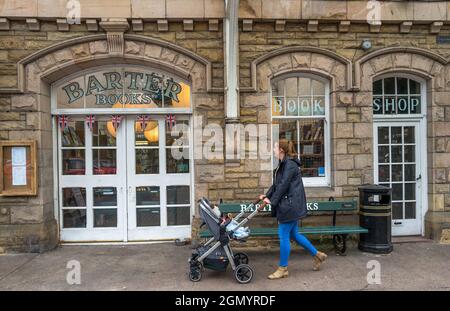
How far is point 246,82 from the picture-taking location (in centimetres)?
685

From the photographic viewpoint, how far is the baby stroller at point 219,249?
16.5ft

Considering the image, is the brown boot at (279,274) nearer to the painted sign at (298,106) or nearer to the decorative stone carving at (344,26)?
the painted sign at (298,106)

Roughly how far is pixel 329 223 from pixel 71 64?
5645 mm

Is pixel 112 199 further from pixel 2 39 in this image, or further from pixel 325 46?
pixel 325 46

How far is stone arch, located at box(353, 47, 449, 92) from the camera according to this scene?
7023 millimetres

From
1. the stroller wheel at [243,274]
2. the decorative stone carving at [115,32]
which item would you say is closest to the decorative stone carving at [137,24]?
the decorative stone carving at [115,32]

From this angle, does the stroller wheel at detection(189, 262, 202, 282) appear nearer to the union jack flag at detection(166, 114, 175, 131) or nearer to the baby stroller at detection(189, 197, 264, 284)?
the baby stroller at detection(189, 197, 264, 284)

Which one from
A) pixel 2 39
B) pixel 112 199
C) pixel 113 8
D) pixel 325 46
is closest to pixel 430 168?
pixel 325 46

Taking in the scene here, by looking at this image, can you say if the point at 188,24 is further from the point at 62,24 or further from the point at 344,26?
the point at 344,26

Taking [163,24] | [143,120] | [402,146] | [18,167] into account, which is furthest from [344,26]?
[18,167]

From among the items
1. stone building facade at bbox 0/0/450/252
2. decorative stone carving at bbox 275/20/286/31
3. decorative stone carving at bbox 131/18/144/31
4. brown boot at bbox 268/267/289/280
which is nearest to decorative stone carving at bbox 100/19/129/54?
stone building facade at bbox 0/0/450/252

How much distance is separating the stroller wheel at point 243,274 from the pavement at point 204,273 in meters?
0.09

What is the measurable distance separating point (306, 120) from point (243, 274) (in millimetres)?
3515

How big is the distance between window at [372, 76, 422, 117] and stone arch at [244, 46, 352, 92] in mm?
935
